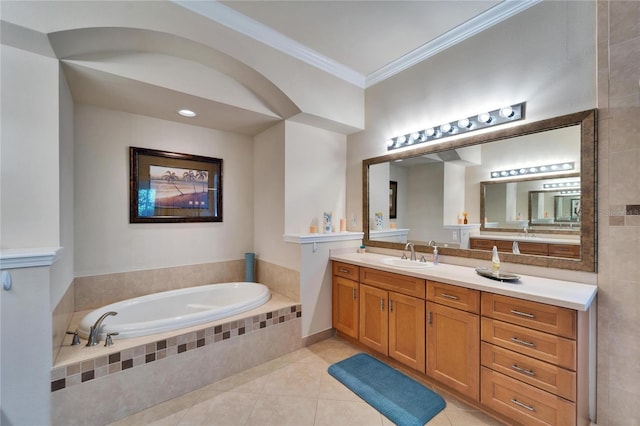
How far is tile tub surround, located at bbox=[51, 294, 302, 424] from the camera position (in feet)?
5.33

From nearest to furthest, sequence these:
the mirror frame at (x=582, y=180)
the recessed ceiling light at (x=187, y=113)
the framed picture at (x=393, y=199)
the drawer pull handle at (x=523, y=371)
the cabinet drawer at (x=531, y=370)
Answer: the cabinet drawer at (x=531, y=370) < the drawer pull handle at (x=523, y=371) < the mirror frame at (x=582, y=180) < the recessed ceiling light at (x=187, y=113) < the framed picture at (x=393, y=199)

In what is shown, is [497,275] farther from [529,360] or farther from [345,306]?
[345,306]

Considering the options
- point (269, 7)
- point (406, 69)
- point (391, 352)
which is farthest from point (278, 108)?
point (391, 352)

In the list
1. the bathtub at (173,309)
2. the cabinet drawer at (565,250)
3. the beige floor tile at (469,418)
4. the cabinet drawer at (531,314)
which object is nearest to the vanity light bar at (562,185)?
the cabinet drawer at (565,250)

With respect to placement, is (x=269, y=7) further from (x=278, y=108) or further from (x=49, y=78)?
(x=49, y=78)

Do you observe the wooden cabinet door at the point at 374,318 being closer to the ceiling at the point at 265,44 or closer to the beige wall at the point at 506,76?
the beige wall at the point at 506,76

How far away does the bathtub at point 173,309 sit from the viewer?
1956mm

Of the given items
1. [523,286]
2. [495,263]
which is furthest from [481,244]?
[523,286]

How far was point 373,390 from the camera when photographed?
79.7 inches

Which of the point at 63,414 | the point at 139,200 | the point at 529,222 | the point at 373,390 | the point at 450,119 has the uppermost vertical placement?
the point at 450,119

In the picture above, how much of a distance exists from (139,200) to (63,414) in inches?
69.4

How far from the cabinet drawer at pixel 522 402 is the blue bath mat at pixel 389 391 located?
1.19 ft

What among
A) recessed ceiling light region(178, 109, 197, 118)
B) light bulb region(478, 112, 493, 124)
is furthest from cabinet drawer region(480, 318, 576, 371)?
recessed ceiling light region(178, 109, 197, 118)

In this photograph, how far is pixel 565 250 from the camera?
182 cm
